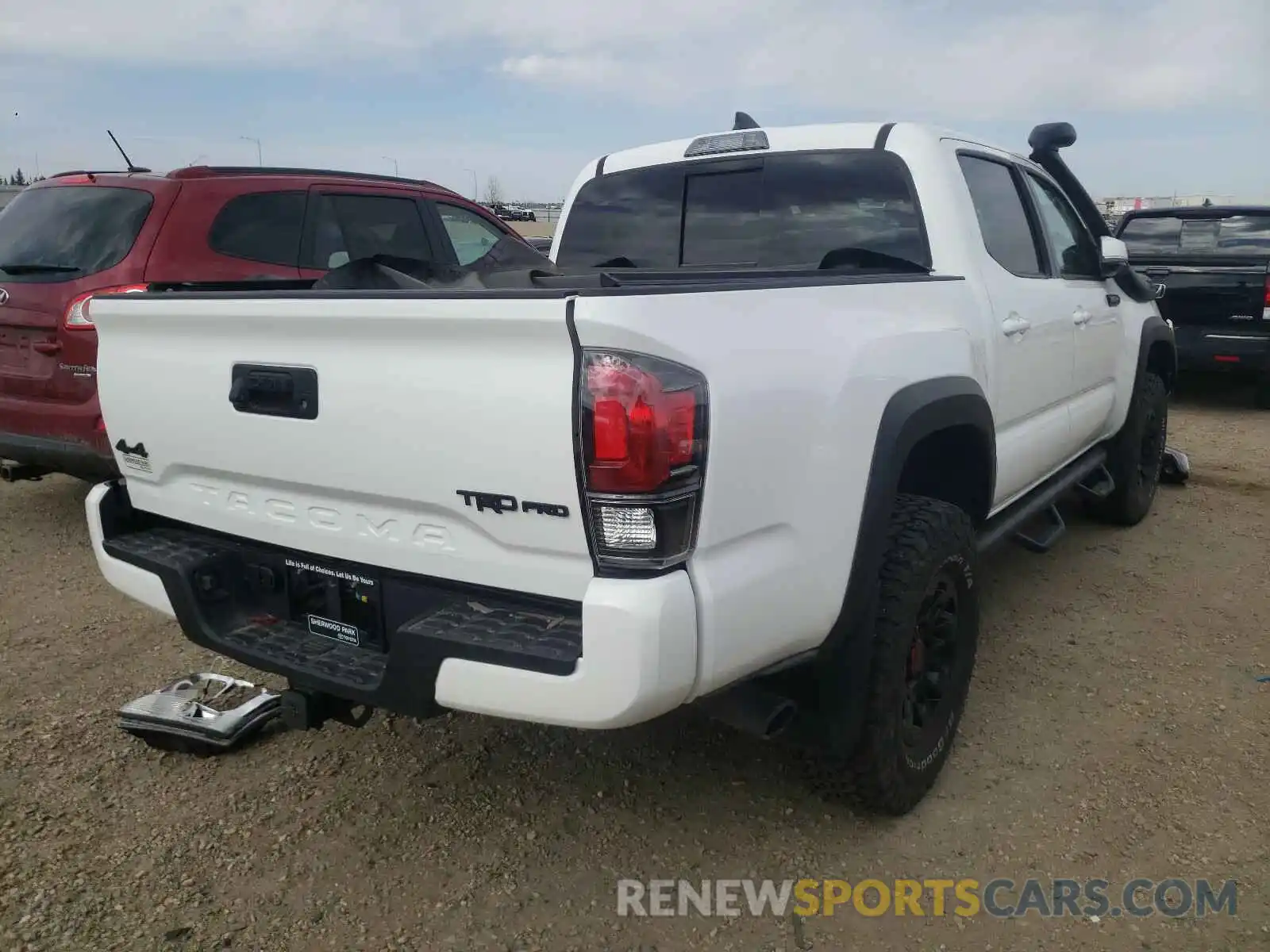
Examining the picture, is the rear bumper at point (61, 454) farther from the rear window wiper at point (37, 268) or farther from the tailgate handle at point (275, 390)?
the tailgate handle at point (275, 390)

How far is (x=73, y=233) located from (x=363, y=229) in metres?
1.57

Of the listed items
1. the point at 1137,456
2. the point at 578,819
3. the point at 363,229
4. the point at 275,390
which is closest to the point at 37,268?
the point at 363,229

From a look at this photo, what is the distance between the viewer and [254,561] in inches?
100

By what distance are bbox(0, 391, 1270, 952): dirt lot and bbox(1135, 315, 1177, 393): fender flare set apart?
1.67m

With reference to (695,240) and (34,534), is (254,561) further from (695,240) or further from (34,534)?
(34,534)

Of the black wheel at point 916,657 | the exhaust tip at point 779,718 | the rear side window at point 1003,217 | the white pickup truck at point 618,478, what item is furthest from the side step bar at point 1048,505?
the exhaust tip at point 779,718

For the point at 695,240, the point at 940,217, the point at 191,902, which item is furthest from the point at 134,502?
the point at 940,217

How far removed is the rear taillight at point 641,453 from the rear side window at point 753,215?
1632 millimetres

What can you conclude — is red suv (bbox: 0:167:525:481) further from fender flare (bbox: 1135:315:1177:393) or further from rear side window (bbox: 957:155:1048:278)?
fender flare (bbox: 1135:315:1177:393)

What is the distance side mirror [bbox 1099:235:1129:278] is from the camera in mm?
4395

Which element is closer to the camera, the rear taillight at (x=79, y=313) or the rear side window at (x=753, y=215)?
the rear side window at (x=753, y=215)

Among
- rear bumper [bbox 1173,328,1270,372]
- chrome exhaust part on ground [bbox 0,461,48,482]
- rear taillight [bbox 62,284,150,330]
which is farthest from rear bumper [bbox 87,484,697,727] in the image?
rear bumper [bbox 1173,328,1270,372]

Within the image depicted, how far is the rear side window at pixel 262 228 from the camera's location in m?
5.18

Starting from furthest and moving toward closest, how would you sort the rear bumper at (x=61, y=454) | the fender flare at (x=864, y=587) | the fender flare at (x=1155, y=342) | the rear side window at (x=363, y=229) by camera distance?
the rear side window at (x=363, y=229) → the fender flare at (x=1155, y=342) → the rear bumper at (x=61, y=454) → the fender flare at (x=864, y=587)
